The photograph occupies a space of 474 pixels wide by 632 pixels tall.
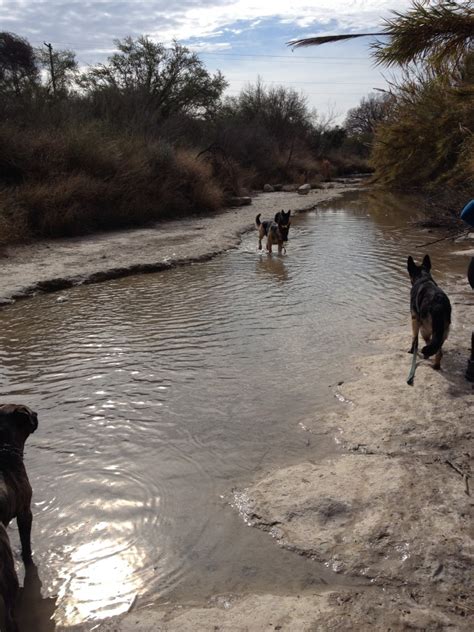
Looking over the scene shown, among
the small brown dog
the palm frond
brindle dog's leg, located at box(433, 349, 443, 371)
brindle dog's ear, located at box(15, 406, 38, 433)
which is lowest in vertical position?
brindle dog's leg, located at box(433, 349, 443, 371)

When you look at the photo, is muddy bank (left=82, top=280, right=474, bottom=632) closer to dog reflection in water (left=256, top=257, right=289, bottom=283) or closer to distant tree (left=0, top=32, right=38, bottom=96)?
dog reflection in water (left=256, top=257, right=289, bottom=283)

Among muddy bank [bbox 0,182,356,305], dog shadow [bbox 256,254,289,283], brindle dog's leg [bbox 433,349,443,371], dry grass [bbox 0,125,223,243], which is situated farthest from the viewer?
dry grass [bbox 0,125,223,243]

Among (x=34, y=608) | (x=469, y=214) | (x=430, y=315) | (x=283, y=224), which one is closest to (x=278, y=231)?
(x=283, y=224)

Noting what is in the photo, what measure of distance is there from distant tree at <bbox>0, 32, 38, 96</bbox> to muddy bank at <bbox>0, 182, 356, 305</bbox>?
9.67m

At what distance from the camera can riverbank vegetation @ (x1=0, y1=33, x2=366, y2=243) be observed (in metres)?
17.1

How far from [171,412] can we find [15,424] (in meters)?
2.18

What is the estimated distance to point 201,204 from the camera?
23.6 meters

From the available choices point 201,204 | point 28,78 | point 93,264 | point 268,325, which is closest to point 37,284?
point 93,264

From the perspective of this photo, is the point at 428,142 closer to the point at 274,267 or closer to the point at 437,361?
the point at 274,267

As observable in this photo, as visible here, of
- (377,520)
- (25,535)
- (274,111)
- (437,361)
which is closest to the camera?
(25,535)

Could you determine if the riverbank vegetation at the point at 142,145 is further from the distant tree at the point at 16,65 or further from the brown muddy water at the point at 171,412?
the brown muddy water at the point at 171,412

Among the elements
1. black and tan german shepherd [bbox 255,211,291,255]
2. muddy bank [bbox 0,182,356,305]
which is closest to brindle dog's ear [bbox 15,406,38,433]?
muddy bank [bbox 0,182,356,305]

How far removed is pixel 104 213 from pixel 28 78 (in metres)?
9.97

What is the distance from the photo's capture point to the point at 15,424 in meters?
3.64
